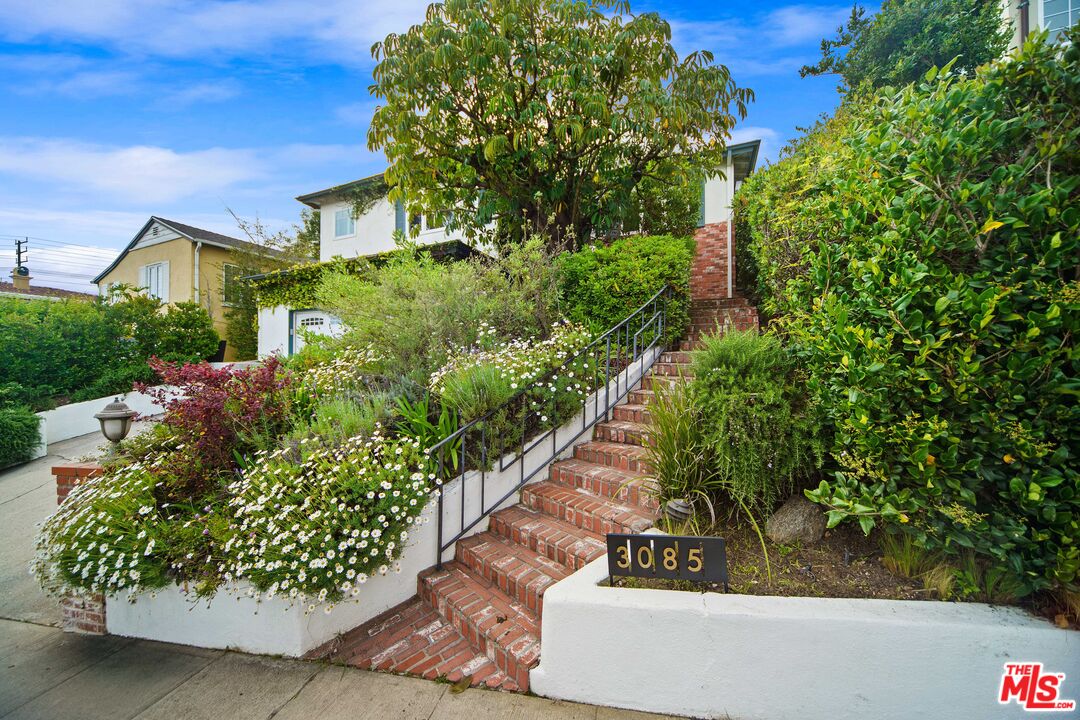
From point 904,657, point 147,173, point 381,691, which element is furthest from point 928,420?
point 147,173

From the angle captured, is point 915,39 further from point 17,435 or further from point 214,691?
point 17,435

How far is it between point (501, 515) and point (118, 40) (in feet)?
22.6

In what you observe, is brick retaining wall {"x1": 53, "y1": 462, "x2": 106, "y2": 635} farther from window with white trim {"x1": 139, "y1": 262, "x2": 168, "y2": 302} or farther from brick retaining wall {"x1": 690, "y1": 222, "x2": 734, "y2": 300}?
window with white trim {"x1": 139, "y1": 262, "x2": 168, "y2": 302}

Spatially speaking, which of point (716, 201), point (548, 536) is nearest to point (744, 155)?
point (716, 201)

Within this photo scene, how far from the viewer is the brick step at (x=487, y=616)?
2514mm

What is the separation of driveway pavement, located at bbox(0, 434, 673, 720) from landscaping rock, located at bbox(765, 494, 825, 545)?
134cm

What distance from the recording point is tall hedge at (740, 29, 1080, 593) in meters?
1.80

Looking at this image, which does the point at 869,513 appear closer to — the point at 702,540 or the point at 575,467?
the point at 702,540

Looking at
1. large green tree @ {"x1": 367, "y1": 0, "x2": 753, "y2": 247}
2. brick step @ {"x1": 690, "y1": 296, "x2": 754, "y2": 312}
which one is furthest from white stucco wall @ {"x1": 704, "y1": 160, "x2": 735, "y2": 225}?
brick step @ {"x1": 690, "y1": 296, "x2": 754, "y2": 312}

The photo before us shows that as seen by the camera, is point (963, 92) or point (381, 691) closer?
point (963, 92)

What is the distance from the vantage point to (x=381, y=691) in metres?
2.51

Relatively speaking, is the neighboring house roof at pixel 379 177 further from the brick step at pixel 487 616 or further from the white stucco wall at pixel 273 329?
the brick step at pixel 487 616

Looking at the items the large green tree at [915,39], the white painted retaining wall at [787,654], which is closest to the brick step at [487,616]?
the white painted retaining wall at [787,654]

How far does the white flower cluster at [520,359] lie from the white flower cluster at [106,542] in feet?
7.76
